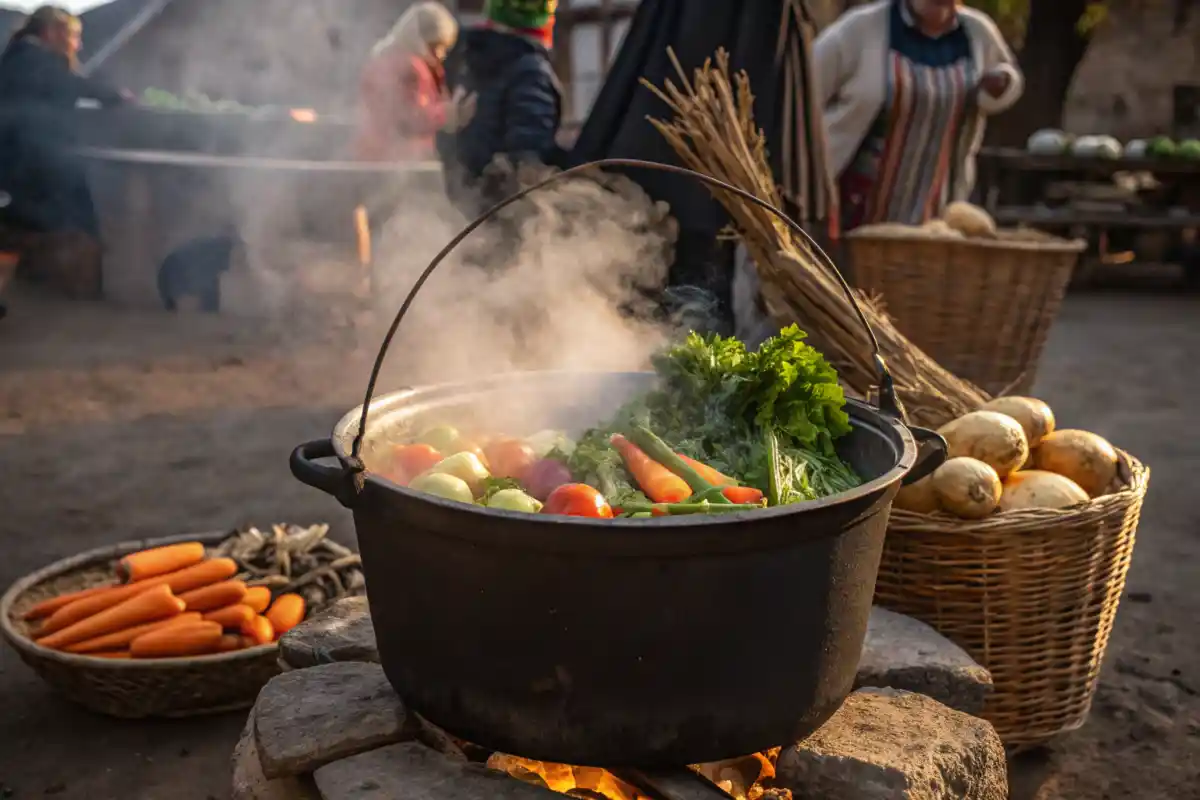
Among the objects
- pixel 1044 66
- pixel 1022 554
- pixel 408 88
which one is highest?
pixel 1044 66

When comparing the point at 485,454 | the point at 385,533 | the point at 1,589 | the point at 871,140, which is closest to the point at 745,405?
the point at 485,454

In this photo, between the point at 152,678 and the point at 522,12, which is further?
the point at 522,12

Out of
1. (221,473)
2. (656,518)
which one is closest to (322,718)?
(656,518)

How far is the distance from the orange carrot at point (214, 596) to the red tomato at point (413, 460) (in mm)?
1316

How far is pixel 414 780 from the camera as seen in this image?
192cm

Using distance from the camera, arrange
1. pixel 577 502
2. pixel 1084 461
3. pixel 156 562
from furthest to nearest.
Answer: pixel 156 562 → pixel 1084 461 → pixel 577 502

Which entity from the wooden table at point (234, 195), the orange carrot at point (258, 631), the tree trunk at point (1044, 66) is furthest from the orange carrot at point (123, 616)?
the tree trunk at point (1044, 66)

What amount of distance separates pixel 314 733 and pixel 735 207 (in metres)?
2.16

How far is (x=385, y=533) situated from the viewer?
6.15 feet

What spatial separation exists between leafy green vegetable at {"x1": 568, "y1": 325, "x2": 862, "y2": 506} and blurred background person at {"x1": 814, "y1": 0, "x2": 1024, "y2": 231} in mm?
3366

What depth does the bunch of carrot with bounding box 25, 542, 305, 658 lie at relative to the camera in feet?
10.0

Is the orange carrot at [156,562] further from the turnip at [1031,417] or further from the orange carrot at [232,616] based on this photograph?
the turnip at [1031,417]

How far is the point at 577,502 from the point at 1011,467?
1433 millimetres

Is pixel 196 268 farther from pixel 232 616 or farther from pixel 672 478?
pixel 672 478
